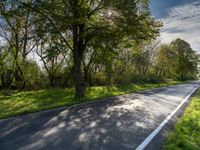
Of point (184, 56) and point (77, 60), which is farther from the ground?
point (184, 56)

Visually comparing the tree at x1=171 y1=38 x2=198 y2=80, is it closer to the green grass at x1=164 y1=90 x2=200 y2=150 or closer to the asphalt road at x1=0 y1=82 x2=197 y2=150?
the green grass at x1=164 y1=90 x2=200 y2=150

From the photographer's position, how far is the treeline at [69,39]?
15480 mm

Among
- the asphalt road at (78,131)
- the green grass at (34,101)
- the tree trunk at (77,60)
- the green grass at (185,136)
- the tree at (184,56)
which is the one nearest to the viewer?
the asphalt road at (78,131)

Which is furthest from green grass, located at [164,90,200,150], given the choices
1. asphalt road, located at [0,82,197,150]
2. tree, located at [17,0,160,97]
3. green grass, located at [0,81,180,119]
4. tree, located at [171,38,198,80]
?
tree, located at [171,38,198,80]

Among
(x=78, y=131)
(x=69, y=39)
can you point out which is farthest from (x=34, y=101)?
(x=78, y=131)

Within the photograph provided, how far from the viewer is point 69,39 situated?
73.3 ft

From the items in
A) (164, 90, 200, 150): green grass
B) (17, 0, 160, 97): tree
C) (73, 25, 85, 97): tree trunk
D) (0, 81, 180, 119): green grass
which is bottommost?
(164, 90, 200, 150): green grass

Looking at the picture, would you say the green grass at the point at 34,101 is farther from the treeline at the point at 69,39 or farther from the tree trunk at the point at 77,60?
the treeline at the point at 69,39

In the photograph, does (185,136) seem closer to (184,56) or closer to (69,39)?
(69,39)

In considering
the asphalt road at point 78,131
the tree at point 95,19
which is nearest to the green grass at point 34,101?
the tree at point 95,19

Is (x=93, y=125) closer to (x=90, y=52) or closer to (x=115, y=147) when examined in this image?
(x=115, y=147)

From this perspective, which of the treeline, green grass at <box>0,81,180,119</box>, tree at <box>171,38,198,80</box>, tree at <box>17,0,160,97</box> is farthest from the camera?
tree at <box>171,38,198,80</box>

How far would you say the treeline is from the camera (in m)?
15.5

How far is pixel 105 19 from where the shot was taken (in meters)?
17.1
